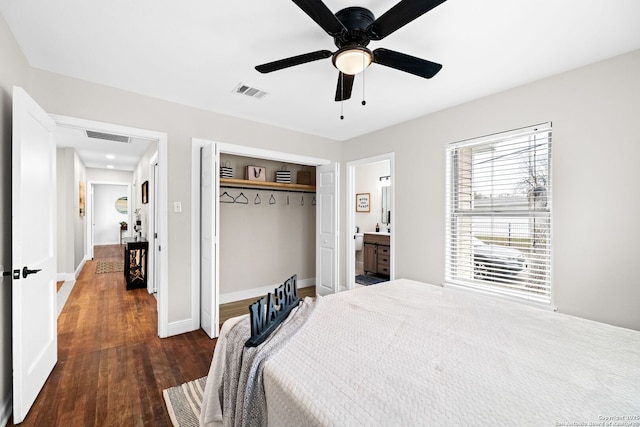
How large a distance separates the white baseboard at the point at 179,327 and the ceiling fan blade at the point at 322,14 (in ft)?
10.2

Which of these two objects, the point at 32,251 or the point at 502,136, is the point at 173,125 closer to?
the point at 32,251

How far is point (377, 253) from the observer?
5625mm

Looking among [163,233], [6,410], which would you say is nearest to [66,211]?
[163,233]

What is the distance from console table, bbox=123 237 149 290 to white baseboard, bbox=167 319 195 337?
234 cm

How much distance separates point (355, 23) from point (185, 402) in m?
2.67

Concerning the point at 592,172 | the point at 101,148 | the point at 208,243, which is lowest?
the point at 208,243

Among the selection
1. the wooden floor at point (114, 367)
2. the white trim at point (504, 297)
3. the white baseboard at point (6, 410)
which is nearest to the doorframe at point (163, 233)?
the wooden floor at point (114, 367)

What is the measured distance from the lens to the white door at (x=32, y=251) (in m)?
1.76

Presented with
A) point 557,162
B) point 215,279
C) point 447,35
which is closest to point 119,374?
point 215,279

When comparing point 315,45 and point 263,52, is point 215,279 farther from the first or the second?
point 315,45

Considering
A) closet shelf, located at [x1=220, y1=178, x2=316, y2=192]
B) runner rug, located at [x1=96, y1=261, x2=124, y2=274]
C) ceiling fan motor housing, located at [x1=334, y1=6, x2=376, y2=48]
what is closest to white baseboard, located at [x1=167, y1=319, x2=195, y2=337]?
closet shelf, located at [x1=220, y1=178, x2=316, y2=192]

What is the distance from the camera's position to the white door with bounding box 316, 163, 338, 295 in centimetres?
429

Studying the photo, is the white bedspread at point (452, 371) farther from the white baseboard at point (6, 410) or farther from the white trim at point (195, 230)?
the white trim at point (195, 230)

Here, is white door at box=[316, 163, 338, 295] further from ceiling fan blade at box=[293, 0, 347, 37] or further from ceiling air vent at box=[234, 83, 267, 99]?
ceiling fan blade at box=[293, 0, 347, 37]
